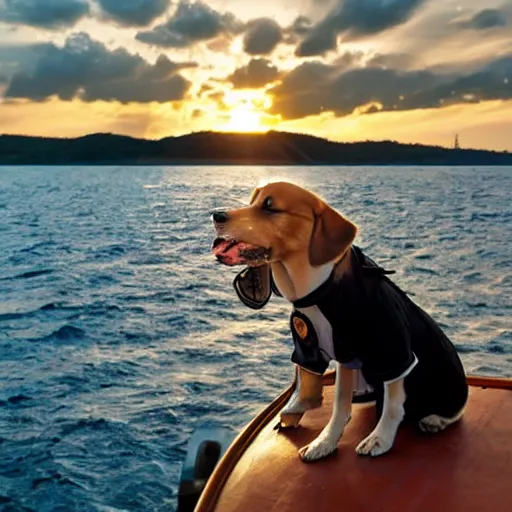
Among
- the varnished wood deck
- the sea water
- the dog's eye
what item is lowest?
the sea water

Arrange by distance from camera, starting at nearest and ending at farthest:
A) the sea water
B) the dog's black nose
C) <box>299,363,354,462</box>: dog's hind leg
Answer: the dog's black nose, <box>299,363,354,462</box>: dog's hind leg, the sea water

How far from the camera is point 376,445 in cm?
387

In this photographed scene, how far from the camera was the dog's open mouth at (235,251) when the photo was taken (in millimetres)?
3494

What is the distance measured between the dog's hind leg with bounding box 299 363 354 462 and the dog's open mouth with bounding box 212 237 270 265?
75 centimetres

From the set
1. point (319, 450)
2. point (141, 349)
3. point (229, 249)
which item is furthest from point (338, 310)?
point (141, 349)

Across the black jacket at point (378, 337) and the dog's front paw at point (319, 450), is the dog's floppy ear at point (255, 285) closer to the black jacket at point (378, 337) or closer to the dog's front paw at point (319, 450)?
Answer: the black jacket at point (378, 337)

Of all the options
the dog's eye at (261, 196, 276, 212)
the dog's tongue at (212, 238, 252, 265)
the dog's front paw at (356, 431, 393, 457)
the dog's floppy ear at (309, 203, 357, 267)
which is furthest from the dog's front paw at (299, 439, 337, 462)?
the dog's eye at (261, 196, 276, 212)

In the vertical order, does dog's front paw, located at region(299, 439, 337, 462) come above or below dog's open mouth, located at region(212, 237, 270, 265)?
below

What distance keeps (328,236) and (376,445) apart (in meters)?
1.12

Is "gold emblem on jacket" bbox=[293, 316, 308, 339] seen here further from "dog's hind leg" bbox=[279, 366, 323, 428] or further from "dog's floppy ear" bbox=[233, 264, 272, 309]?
"dog's hind leg" bbox=[279, 366, 323, 428]

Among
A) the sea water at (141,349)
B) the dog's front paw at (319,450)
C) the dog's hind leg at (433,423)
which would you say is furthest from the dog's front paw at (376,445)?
the sea water at (141,349)

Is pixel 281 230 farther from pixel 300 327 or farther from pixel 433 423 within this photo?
pixel 433 423

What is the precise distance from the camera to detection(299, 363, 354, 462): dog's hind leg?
3.88 m

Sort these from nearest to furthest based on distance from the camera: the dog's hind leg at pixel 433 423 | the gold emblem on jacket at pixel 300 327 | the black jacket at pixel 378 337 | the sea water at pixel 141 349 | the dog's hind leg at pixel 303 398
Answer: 1. the black jacket at pixel 378 337
2. the gold emblem on jacket at pixel 300 327
3. the dog's hind leg at pixel 433 423
4. the dog's hind leg at pixel 303 398
5. the sea water at pixel 141 349
